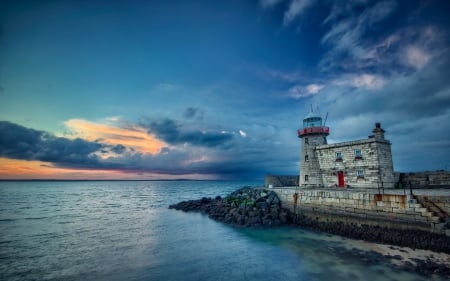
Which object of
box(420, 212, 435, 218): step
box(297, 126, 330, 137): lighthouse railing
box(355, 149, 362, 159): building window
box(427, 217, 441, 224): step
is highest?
box(297, 126, 330, 137): lighthouse railing

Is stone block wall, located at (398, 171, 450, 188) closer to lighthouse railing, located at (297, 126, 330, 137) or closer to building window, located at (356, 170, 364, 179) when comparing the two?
building window, located at (356, 170, 364, 179)

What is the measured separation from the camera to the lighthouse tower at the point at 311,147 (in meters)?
23.9

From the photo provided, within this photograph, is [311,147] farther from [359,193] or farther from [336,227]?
[336,227]

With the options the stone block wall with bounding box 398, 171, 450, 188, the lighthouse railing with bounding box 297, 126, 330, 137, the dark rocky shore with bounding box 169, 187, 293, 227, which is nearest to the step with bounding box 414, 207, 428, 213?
the stone block wall with bounding box 398, 171, 450, 188

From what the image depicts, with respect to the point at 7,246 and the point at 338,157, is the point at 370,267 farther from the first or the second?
the point at 7,246

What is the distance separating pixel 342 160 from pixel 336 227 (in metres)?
7.82

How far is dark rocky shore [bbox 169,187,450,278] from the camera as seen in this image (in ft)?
32.5

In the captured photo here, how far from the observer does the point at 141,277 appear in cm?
983

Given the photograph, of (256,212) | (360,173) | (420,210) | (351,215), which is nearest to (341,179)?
(360,173)

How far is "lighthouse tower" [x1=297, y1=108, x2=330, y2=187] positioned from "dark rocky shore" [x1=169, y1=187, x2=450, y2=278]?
443 cm

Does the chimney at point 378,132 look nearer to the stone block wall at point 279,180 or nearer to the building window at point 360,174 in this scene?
the building window at point 360,174

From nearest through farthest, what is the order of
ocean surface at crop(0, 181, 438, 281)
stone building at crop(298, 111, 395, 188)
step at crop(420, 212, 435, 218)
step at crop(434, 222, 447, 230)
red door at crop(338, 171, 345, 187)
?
1. ocean surface at crop(0, 181, 438, 281)
2. step at crop(434, 222, 447, 230)
3. step at crop(420, 212, 435, 218)
4. stone building at crop(298, 111, 395, 188)
5. red door at crop(338, 171, 345, 187)

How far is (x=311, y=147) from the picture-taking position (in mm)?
24422

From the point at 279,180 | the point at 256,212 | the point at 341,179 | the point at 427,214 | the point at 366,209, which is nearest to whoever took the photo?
the point at 427,214
